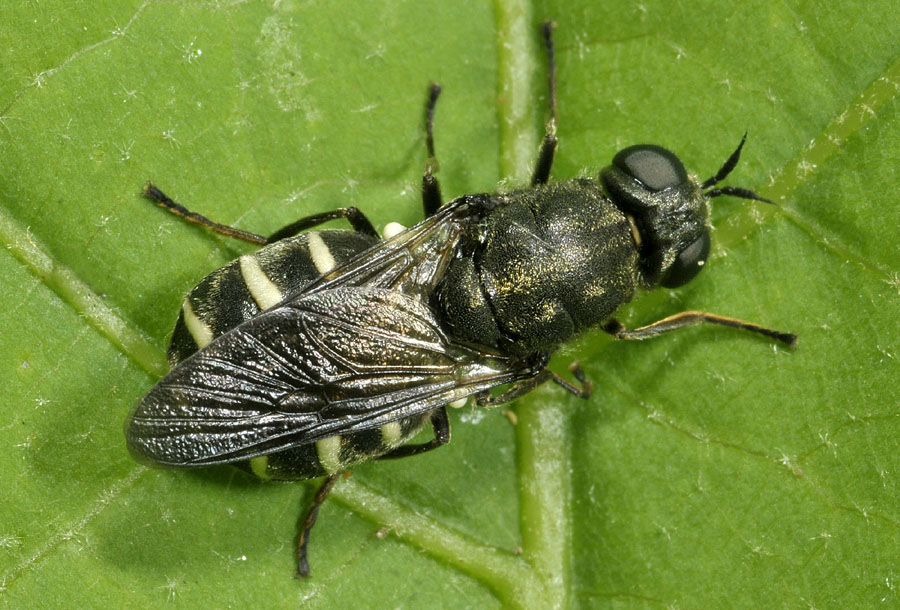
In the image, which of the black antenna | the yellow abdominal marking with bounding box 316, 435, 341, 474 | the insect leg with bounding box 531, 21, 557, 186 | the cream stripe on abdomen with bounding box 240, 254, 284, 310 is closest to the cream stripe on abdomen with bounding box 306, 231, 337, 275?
the cream stripe on abdomen with bounding box 240, 254, 284, 310

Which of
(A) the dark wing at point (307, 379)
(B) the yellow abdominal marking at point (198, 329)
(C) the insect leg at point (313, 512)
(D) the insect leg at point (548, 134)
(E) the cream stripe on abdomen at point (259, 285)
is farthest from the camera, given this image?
(D) the insect leg at point (548, 134)

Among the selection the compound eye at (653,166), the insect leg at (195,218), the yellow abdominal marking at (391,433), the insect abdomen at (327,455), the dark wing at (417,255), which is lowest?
the yellow abdominal marking at (391,433)

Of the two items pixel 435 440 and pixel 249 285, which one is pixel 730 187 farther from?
pixel 249 285

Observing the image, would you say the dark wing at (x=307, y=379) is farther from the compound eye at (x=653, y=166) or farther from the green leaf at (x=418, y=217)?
the compound eye at (x=653, y=166)

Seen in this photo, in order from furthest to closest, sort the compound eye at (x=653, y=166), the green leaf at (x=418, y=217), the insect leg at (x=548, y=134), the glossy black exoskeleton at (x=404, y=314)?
1. the insect leg at (x=548, y=134)
2. the compound eye at (x=653, y=166)
3. the green leaf at (x=418, y=217)
4. the glossy black exoskeleton at (x=404, y=314)

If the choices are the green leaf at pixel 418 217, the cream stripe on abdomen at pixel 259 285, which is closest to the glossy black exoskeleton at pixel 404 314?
the cream stripe on abdomen at pixel 259 285

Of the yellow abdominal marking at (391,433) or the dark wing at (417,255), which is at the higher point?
the dark wing at (417,255)

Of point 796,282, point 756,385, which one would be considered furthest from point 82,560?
point 796,282

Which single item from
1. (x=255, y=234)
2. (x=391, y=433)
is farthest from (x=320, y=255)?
(x=391, y=433)
